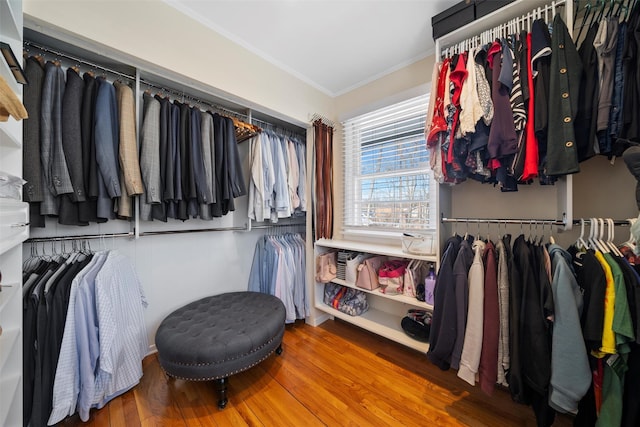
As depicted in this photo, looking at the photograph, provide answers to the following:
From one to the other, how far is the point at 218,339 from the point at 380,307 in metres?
1.52

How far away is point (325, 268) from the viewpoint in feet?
7.18

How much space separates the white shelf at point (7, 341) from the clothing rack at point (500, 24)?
2.59m

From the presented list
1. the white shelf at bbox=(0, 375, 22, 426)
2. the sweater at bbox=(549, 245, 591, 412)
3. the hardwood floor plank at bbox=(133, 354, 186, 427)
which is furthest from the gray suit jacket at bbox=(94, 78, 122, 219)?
the sweater at bbox=(549, 245, 591, 412)

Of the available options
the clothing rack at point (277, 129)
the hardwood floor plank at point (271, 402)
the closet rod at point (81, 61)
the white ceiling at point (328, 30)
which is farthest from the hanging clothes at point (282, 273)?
the white ceiling at point (328, 30)

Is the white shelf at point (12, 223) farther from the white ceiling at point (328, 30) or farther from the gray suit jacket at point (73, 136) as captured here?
the white ceiling at point (328, 30)

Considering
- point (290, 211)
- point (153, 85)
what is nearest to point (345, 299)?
point (290, 211)

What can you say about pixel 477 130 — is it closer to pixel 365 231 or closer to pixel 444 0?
pixel 444 0

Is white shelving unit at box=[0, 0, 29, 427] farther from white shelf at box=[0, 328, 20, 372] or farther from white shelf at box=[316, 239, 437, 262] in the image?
white shelf at box=[316, 239, 437, 262]

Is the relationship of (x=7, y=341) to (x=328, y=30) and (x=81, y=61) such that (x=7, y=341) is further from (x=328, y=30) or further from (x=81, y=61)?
Answer: (x=328, y=30)

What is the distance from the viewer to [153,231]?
168 centimetres

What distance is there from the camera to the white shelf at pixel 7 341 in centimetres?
80

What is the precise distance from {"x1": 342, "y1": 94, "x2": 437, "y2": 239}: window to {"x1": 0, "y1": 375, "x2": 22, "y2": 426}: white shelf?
7.26 ft

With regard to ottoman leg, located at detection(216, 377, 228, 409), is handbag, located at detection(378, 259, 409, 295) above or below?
above

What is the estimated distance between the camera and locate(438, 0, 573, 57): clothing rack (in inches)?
46.5
